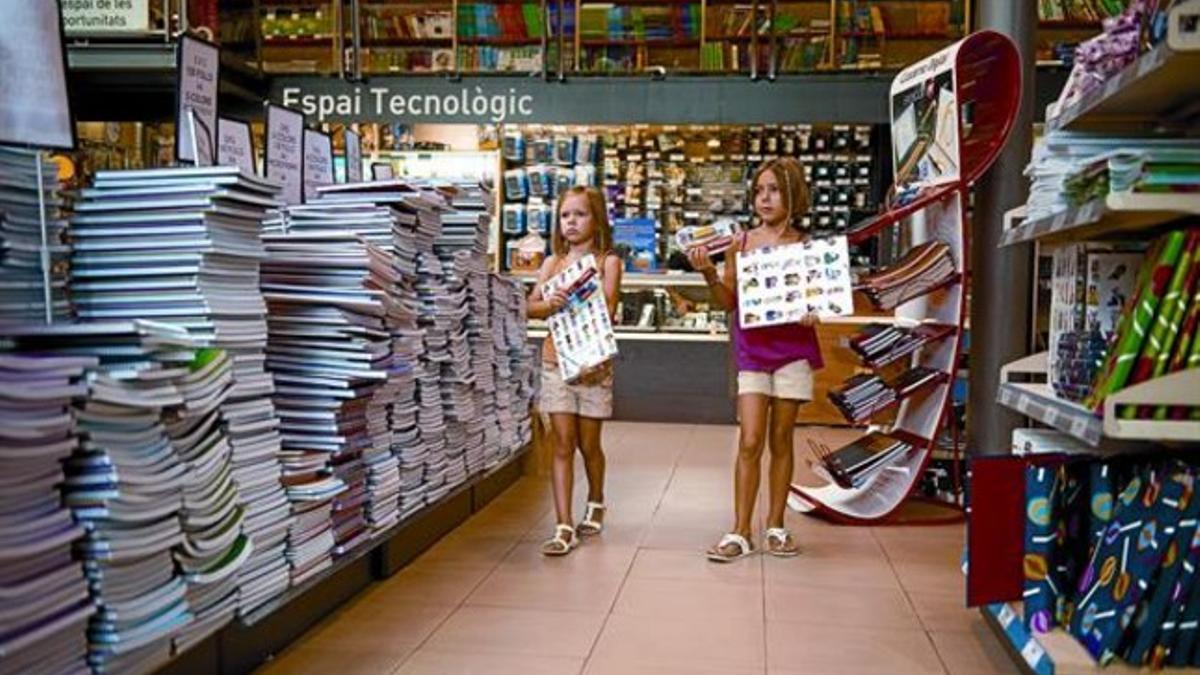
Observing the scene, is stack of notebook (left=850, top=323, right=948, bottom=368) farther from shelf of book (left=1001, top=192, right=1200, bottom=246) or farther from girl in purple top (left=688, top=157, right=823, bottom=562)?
shelf of book (left=1001, top=192, right=1200, bottom=246)

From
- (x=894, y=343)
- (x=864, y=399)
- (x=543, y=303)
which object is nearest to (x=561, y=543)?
(x=543, y=303)

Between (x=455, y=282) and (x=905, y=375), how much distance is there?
2.09 metres

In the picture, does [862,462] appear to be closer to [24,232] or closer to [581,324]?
[581,324]

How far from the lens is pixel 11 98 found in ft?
7.18

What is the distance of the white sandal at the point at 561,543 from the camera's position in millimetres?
4027

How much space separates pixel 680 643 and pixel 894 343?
2141 millimetres

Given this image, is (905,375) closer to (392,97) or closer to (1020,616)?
(1020,616)

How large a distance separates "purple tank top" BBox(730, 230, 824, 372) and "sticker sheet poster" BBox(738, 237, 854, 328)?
0.06 meters

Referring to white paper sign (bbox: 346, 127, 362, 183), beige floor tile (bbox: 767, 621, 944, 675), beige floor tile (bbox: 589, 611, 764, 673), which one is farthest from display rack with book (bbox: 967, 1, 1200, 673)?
white paper sign (bbox: 346, 127, 362, 183)

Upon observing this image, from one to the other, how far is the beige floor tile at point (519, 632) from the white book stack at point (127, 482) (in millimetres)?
1018

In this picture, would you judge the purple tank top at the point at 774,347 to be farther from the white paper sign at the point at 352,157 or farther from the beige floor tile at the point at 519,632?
the white paper sign at the point at 352,157

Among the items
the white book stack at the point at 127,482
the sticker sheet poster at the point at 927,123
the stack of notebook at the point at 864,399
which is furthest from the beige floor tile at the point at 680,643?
the sticker sheet poster at the point at 927,123

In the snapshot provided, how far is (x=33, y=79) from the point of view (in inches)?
88.4

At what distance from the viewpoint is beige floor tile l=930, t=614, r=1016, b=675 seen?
2.87 m
